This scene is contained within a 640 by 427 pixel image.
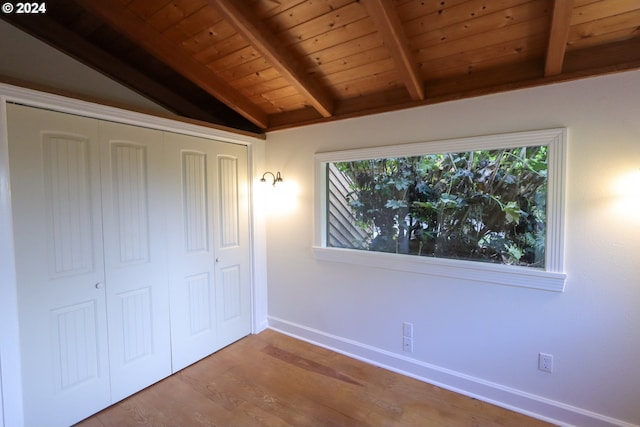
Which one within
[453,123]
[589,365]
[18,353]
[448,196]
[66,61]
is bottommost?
[589,365]

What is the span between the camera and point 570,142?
1794 millimetres

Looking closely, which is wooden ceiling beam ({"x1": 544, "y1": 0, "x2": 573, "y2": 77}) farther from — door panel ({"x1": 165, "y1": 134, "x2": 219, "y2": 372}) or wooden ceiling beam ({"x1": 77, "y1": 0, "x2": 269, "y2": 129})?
door panel ({"x1": 165, "y1": 134, "x2": 219, "y2": 372})

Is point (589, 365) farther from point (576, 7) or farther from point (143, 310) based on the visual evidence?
point (143, 310)

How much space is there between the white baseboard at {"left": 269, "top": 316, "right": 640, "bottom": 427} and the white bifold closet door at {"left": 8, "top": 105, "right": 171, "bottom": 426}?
1.47m

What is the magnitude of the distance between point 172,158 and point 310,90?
1231mm

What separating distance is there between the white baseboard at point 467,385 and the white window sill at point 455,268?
726 millimetres

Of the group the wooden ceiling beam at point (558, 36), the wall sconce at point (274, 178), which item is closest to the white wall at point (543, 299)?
the wooden ceiling beam at point (558, 36)

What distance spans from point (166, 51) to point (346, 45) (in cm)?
131

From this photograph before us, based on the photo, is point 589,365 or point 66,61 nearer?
point 589,365

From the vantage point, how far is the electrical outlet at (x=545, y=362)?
188 cm

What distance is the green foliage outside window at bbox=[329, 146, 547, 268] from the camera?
1.98 meters

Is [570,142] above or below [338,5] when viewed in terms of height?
below

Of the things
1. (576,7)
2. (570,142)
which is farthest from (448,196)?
(576,7)

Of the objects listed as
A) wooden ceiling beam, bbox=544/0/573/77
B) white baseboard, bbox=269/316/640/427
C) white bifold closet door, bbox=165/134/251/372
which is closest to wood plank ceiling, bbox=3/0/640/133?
wooden ceiling beam, bbox=544/0/573/77
